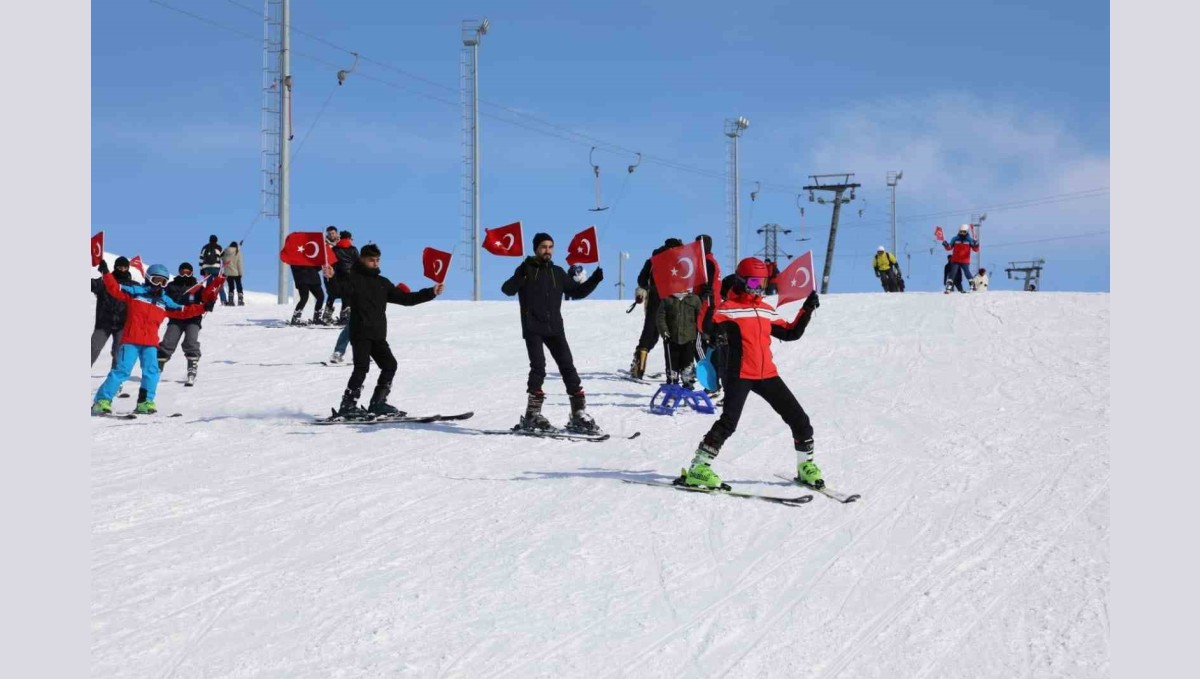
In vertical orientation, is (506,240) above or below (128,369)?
above

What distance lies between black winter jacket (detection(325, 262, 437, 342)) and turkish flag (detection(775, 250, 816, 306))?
3951 mm

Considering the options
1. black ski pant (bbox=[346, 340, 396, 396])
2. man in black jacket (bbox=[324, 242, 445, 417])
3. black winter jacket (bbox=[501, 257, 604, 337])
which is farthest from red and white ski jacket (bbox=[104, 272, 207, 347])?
black winter jacket (bbox=[501, 257, 604, 337])

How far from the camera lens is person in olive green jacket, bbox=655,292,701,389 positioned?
12.1 metres

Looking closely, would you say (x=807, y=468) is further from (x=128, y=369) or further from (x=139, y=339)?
(x=128, y=369)

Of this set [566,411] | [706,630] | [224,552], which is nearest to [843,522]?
[706,630]

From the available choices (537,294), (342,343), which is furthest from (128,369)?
(537,294)

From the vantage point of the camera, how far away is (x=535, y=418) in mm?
9977

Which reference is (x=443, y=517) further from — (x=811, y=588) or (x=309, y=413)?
(x=309, y=413)

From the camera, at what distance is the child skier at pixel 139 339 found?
11156 millimetres

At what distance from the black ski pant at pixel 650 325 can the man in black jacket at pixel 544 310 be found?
2.65 metres

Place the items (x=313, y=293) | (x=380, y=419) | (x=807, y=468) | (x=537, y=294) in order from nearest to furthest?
(x=807, y=468)
(x=537, y=294)
(x=380, y=419)
(x=313, y=293)

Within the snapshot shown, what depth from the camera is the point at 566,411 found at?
461 inches

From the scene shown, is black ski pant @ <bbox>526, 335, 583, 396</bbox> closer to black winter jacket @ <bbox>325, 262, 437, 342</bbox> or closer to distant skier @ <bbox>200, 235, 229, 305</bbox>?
black winter jacket @ <bbox>325, 262, 437, 342</bbox>

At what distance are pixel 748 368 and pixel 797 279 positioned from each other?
4.89 feet
